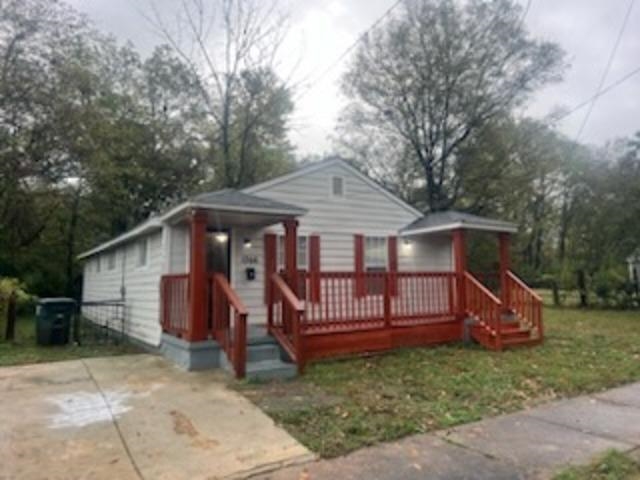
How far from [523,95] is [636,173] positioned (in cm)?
510

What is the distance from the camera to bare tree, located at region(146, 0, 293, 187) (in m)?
15.4

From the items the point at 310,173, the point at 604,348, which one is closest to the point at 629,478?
the point at 604,348

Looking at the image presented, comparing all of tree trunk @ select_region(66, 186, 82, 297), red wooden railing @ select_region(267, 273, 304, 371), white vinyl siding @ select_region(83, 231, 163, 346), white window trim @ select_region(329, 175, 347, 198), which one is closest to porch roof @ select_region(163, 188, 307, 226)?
red wooden railing @ select_region(267, 273, 304, 371)

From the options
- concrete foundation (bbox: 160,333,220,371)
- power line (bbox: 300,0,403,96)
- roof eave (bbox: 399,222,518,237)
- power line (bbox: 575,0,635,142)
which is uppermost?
power line (bbox: 300,0,403,96)

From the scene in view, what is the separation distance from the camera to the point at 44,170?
1468cm

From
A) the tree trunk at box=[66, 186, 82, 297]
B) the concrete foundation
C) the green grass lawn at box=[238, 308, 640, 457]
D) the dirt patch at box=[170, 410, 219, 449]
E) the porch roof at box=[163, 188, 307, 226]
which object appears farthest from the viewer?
the tree trunk at box=[66, 186, 82, 297]

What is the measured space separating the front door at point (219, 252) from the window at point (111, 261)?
17.7ft

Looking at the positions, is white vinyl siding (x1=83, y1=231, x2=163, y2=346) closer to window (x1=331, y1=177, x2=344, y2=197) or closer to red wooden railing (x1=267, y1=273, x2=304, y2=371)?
red wooden railing (x1=267, y1=273, x2=304, y2=371)

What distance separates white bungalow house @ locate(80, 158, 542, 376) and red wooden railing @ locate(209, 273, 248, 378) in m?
0.02

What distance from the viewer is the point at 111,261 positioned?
44.4ft

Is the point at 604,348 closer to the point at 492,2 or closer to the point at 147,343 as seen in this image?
the point at 147,343

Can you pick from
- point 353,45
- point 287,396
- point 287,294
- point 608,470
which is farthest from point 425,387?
point 353,45

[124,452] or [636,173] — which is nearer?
[124,452]

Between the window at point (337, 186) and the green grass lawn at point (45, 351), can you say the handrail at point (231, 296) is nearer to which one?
the green grass lawn at point (45, 351)
